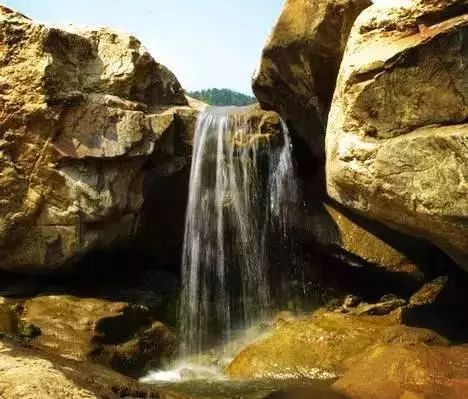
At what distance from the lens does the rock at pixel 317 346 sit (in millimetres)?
10219

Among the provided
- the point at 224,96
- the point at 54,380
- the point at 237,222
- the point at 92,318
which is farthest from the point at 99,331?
the point at 224,96

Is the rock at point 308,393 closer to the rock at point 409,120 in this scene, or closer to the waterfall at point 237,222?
the rock at point 409,120

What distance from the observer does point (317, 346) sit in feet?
35.2

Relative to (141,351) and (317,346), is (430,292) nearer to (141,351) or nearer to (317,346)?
(317,346)

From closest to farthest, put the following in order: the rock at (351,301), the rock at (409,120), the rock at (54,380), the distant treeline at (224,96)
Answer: the rock at (54,380) < the rock at (409,120) < the rock at (351,301) < the distant treeline at (224,96)

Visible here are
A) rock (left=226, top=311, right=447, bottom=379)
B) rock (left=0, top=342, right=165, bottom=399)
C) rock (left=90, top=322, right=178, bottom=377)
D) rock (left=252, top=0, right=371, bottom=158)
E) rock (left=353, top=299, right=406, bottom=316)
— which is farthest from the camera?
rock (left=353, top=299, right=406, bottom=316)

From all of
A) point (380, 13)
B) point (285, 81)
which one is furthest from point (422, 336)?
point (285, 81)

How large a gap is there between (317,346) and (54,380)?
Result: 6072 millimetres

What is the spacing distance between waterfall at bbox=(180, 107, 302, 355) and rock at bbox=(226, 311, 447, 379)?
10.0 ft

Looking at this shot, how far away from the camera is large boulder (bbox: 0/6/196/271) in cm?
1243

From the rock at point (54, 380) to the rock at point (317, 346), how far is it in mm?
3706

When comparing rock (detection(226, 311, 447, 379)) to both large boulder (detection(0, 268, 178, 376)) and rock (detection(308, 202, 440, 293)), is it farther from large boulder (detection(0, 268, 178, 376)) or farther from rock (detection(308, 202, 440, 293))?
large boulder (detection(0, 268, 178, 376))

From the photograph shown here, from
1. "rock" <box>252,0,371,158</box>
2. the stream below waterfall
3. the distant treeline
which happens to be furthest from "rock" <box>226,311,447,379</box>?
the distant treeline

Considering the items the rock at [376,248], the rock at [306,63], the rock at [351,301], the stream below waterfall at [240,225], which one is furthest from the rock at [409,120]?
the stream below waterfall at [240,225]
